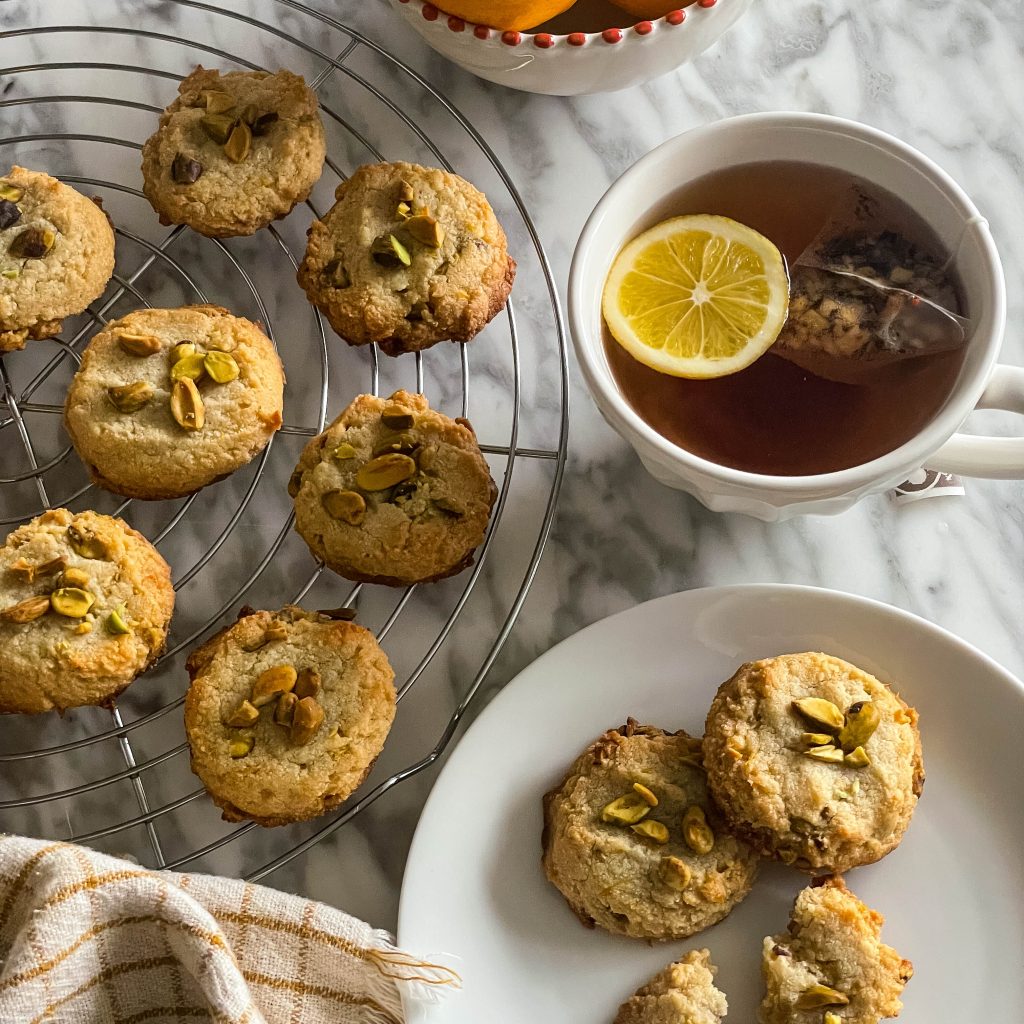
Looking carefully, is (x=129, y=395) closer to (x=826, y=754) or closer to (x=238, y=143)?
(x=238, y=143)

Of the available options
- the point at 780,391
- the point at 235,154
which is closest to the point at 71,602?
the point at 235,154

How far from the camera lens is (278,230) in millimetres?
2045

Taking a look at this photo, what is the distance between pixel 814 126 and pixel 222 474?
3.39ft

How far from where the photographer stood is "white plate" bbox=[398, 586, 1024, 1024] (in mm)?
1755

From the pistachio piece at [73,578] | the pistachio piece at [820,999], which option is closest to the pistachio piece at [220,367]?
the pistachio piece at [73,578]

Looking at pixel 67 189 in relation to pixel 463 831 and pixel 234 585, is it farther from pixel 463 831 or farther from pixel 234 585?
pixel 463 831

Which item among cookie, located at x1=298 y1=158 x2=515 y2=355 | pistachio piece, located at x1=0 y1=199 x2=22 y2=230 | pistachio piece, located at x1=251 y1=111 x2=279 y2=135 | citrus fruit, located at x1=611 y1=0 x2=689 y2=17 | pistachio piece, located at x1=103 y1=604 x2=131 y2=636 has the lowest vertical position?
pistachio piece, located at x1=103 y1=604 x2=131 y2=636

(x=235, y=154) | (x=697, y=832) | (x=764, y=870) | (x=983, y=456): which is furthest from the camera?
(x=235, y=154)

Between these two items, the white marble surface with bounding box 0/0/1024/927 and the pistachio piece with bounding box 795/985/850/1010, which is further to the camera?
the white marble surface with bounding box 0/0/1024/927

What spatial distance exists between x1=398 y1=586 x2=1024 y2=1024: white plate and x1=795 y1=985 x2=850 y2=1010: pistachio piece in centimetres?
12

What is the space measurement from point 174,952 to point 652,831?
0.75 meters

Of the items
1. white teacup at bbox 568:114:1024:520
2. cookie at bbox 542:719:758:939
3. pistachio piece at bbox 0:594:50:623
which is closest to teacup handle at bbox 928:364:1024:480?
white teacup at bbox 568:114:1024:520

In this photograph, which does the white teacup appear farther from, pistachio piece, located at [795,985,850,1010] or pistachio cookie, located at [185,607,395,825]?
pistachio piece, located at [795,985,850,1010]

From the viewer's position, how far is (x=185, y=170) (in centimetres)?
188
